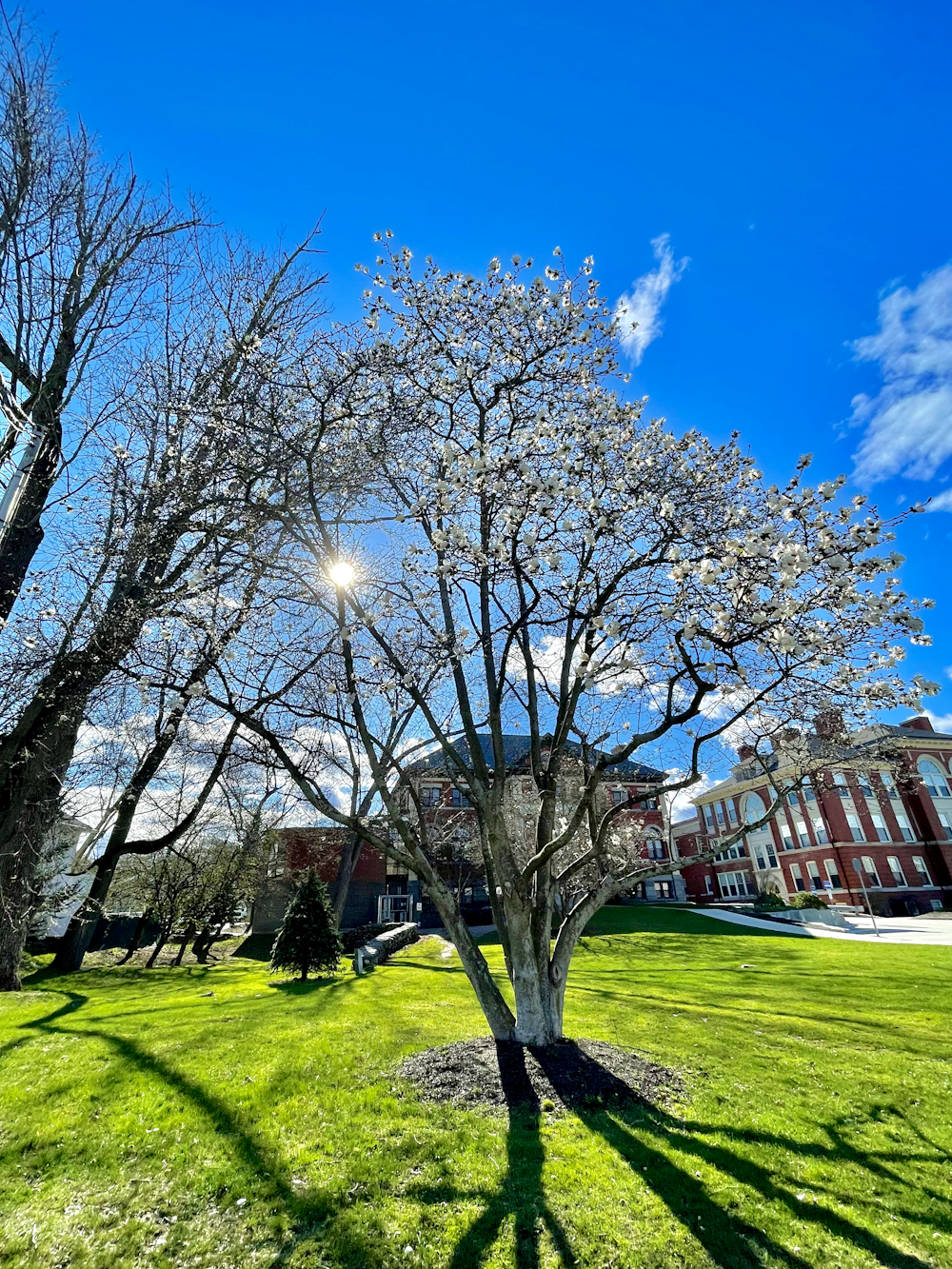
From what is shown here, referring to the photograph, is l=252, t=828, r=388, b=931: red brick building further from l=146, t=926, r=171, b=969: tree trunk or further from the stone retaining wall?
l=146, t=926, r=171, b=969: tree trunk

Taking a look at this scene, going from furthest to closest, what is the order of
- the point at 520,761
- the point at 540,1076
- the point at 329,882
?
the point at 329,882 < the point at 520,761 < the point at 540,1076

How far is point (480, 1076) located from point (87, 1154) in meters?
3.93

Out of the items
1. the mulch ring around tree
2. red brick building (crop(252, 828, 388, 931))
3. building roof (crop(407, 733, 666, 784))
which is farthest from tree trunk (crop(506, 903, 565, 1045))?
red brick building (crop(252, 828, 388, 931))

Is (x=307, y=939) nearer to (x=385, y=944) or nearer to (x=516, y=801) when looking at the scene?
(x=385, y=944)

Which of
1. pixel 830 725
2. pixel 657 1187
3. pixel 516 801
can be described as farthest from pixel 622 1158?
pixel 516 801

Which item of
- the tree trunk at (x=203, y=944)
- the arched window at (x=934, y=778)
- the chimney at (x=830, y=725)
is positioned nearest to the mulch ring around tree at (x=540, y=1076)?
the chimney at (x=830, y=725)

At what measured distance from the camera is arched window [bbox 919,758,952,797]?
43.1 m

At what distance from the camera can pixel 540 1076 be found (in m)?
6.71

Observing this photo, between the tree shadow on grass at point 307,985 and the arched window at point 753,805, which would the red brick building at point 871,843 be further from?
Result: the tree shadow on grass at point 307,985

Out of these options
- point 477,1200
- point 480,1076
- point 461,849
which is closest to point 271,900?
point 461,849

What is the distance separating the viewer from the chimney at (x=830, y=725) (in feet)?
24.3

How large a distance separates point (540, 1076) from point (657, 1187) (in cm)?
237

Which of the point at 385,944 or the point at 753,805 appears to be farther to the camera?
the point at 753,805

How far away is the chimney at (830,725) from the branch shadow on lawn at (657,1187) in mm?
4280
